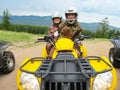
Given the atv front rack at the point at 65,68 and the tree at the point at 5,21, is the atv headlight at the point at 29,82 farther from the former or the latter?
the tree at the point at 5,21

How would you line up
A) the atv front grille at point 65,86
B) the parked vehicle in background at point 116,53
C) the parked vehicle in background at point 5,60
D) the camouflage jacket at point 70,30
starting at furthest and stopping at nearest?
the parked vehicle in background at point 116,53 < the parked vehicle in background at point 5,60 < the camouflage jacket at point 70,30 < the atv front grille at point 65,86

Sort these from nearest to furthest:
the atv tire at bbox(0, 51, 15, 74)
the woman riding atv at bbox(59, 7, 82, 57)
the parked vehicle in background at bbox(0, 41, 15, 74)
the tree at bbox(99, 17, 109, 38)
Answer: the woman riding atv at bbox(59, 7, 82, 57) < the parked vehicle in background at bbox(0, 41, 15, 74) < the atv tire at bbox(0, 51, 15, 74) < the tree at bbox(99, 17, 109, 38)

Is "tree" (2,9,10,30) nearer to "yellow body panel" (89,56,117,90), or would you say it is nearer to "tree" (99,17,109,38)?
"tree" (99,17,109,38)

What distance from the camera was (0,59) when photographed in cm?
826

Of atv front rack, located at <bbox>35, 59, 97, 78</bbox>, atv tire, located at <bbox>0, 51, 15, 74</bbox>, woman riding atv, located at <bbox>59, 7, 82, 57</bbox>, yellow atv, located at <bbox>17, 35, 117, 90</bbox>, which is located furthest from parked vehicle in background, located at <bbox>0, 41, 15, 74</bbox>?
atv front rack, located at <bbox>35, 59, 97, 78</bbox>

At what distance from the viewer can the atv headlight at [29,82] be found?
4230 mm

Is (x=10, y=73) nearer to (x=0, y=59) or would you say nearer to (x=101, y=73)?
(x=0, y=59)

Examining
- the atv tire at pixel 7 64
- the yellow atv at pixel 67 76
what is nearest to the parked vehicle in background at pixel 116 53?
the atv tire at pixel 7 64

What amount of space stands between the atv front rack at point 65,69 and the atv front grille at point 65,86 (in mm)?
135

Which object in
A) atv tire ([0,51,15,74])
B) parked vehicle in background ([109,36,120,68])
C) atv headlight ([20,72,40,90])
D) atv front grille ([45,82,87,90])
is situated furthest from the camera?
parked vehicle in background ([109,36,120,68])

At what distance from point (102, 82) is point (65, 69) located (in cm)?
52

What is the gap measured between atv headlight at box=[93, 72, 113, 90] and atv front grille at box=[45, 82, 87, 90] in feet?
0.57

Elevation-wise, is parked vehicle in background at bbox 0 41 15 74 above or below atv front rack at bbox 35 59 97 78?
below

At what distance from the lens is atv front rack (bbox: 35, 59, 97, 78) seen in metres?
4.11
